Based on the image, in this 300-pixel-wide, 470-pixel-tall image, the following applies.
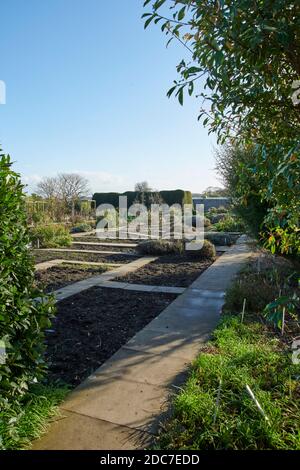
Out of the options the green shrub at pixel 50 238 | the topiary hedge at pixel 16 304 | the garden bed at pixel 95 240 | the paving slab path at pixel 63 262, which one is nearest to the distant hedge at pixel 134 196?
the garden bed at pixel 95 240

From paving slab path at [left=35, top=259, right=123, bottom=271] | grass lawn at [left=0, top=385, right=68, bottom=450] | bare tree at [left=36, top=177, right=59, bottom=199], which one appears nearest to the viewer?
grass lawn at [left=0, top=385, right=68, bottom=450]

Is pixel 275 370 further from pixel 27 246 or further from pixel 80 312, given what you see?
pixel 80 312

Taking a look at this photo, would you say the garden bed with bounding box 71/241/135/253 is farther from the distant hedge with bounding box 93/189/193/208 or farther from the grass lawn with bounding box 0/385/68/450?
the distant hedge with bounding box 93/189/193/208

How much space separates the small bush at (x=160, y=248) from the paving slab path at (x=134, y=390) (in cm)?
533

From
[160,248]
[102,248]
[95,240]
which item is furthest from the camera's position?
[95,240]

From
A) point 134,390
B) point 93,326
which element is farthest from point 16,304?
point 93,326

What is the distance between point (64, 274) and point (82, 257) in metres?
2.29

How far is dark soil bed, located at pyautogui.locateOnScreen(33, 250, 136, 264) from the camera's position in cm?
921

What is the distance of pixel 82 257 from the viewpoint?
9648 mm

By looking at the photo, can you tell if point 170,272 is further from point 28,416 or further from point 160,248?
point 28,416

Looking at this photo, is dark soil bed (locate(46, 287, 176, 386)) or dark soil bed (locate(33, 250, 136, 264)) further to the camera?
dark soil bed (locate(33, 250, 136, 264))

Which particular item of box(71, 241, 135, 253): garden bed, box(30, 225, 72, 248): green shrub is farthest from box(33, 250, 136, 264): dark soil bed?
→ box(30, 225, 72, 248): green shrub

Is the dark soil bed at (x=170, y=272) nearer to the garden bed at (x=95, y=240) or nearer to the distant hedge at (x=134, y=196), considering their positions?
the garden bed at (x=95, y=240)

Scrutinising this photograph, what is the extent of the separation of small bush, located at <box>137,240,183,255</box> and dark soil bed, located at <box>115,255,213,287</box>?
474mm
